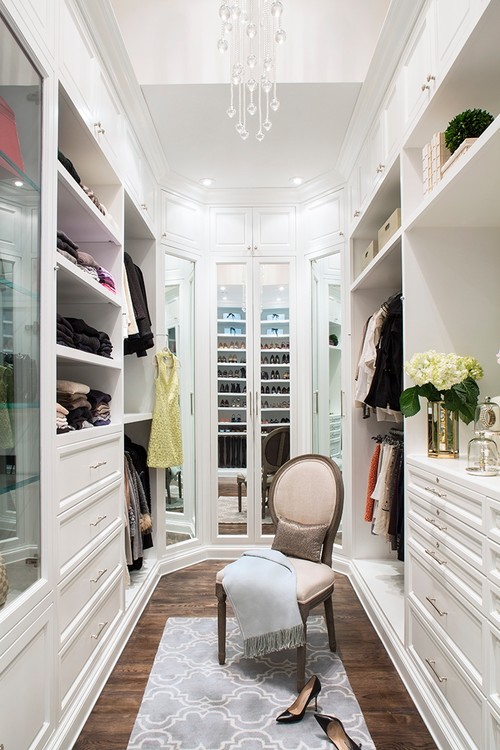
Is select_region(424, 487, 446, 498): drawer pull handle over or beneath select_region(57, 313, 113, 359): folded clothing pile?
beneath

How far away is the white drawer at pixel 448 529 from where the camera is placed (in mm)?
1527

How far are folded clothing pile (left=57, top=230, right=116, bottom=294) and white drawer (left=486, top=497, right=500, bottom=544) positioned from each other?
168 centimetres

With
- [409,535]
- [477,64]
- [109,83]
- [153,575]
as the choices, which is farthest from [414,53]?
[153,575]

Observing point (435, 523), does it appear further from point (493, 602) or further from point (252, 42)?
point (252, 42)

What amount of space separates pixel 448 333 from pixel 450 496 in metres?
0.77

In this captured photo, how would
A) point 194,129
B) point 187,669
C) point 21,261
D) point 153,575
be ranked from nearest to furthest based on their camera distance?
point 21,261
point 187,669
point 194,129
point 153,575

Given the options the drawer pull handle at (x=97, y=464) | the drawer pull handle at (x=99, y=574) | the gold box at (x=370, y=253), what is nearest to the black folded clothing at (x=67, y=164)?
the drawer pull handle at (x=97, y=464)

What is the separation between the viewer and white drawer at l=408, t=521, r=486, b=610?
1522 millimetres

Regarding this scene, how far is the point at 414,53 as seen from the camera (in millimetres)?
2129

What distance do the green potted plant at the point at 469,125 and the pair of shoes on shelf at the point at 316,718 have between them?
211cm

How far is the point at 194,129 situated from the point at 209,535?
2.91 metres

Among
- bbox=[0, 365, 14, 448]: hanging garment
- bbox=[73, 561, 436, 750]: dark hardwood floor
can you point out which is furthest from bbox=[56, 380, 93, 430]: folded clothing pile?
bbox=[73, 561, 436, 750]: dark hardwood floor

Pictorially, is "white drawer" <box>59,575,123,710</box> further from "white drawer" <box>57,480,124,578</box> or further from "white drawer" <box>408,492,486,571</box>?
"white drawer" <box>408,492,486,571</box>

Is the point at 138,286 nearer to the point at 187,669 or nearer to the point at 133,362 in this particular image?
the point at 133,362
